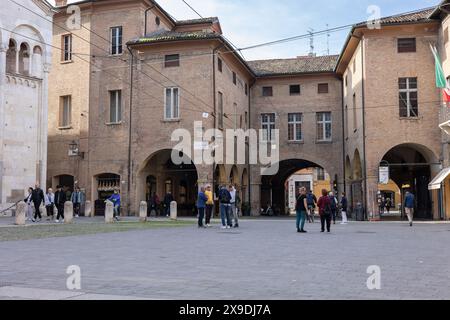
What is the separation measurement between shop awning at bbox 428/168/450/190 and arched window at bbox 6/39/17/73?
23.6 m

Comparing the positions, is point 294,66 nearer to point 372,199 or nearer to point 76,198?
point 372,199

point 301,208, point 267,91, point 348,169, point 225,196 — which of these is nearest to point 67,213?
point 225,196

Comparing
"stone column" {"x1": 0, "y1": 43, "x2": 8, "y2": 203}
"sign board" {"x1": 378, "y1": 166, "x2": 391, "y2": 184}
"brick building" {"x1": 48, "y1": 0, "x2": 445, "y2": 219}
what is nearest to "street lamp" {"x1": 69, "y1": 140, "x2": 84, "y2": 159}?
"brick building" {"x1": 48, "y1": 0, "x2": 445, "y2": 219}

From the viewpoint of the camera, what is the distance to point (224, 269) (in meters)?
8.18

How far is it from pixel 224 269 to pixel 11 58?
24.7 metres

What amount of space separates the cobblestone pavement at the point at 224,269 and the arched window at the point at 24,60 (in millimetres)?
19409

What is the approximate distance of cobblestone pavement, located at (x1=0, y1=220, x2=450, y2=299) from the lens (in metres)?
6.20

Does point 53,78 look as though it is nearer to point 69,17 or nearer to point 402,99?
point 69,17

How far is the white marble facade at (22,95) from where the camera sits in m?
27.9

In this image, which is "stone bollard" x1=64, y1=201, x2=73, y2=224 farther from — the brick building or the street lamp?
the street lamp

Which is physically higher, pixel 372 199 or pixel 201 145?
pixel 201 145

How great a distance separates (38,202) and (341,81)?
943 inches

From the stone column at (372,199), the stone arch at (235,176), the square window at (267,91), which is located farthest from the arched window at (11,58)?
the stone column at (372,199)

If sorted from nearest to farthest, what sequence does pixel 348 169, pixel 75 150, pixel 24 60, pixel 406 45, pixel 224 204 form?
pixel 224 204, pixel 406 45, pixel 24 60, pixel 75 150, pixel 348 169
